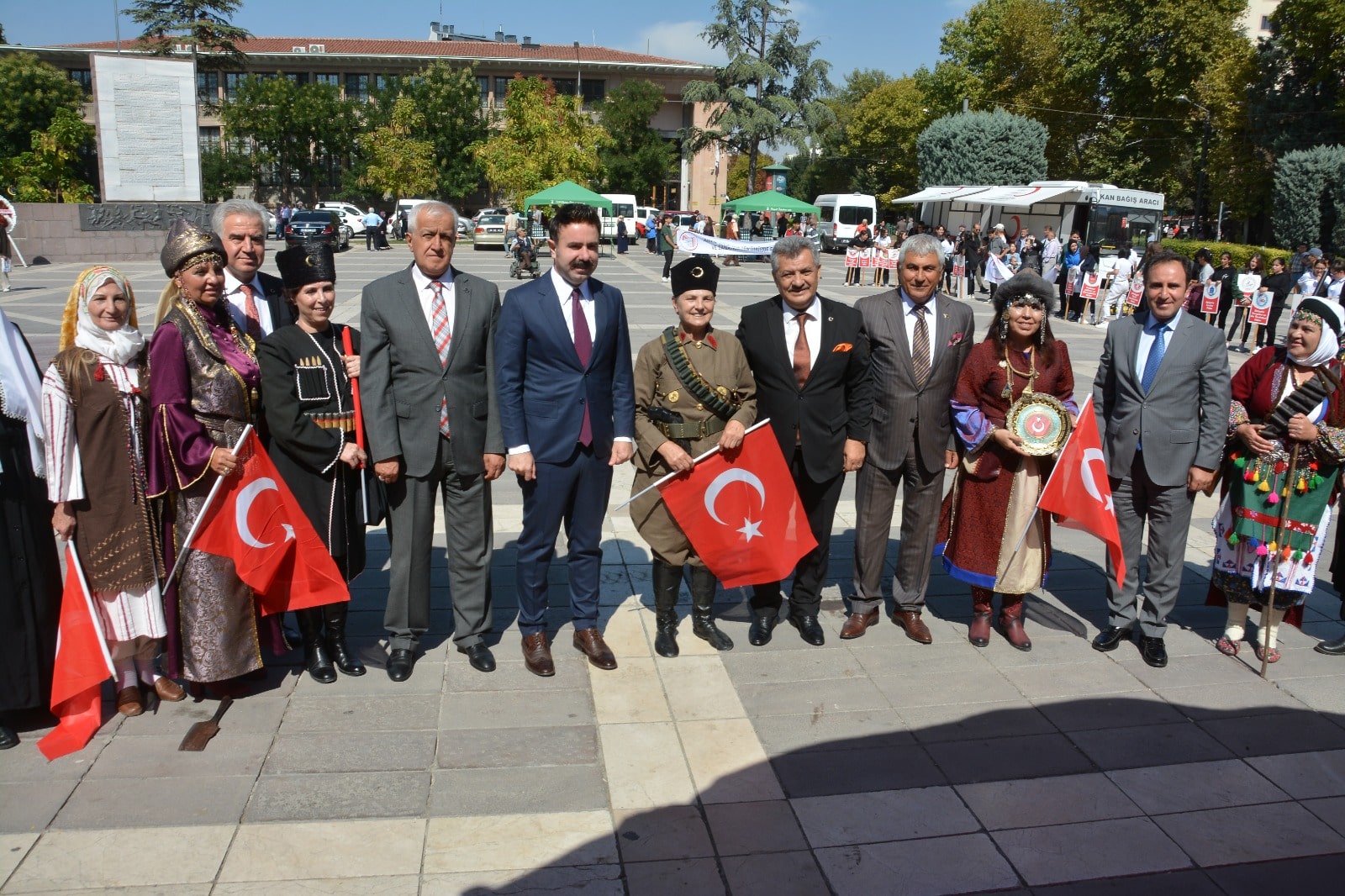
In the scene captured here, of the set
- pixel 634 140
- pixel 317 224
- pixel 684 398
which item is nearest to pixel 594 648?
pixel 684 398

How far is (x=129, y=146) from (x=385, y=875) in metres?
28.1

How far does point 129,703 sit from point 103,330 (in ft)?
4.91

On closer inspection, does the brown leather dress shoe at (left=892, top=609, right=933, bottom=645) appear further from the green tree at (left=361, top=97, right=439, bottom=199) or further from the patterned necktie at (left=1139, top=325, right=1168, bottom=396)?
the green tree at (left=361, top=97, right=439, bottom=199)

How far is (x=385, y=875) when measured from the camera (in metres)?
3.13

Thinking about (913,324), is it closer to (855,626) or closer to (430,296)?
(855,626)

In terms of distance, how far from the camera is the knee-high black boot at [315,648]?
14.6 feet

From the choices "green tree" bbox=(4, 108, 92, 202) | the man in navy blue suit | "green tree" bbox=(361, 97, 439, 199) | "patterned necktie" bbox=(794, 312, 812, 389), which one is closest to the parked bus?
"green tree" bbox=(361, 97, 439, 199)

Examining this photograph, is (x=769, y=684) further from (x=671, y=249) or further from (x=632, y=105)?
(x=632, y=105)

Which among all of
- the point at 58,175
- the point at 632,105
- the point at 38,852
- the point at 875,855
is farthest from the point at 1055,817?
the point at 632,105

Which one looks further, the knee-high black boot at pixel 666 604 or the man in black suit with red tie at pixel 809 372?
the knee-high black boot at pixel 666 604

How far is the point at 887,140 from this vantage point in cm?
6184

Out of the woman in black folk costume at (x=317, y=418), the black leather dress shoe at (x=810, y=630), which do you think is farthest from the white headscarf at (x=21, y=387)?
the black leather dress shoe at (x=810, y=630)

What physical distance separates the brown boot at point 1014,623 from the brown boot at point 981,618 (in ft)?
0.26

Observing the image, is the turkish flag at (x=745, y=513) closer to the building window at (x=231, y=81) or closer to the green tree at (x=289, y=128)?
the green tree at (x=289, y=128)
